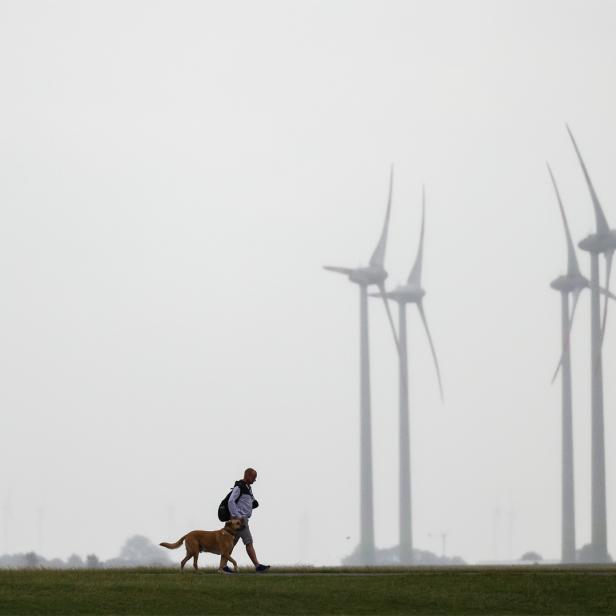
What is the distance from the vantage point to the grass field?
4209 centimetres

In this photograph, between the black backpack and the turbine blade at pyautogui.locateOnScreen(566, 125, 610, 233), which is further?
the turbine blade at pyautogui.locateOnScreen(566, 125, 610, 233)

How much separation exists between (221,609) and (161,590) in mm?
2902

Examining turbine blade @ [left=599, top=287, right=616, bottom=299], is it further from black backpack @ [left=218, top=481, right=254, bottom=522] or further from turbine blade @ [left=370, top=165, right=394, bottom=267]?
black backpack @ [left=218, top=481, right=254, bottom=522]

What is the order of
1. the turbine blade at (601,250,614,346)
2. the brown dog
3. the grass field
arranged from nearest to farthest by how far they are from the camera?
the grass field
the brown dog
the turbine blade at (601,250,614,346)

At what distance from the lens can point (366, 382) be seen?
507 ft

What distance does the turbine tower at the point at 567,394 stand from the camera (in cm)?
15175

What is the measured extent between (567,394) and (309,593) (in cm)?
10929

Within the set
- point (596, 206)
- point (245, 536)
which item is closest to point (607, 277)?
point (596, 206)

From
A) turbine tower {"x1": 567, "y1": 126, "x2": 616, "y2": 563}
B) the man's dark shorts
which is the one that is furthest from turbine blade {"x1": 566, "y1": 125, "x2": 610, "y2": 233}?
the man's dark shorts

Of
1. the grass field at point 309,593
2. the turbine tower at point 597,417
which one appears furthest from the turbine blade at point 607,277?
the grass field at point 309,593

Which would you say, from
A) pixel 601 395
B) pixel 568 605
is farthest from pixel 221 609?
pixel 601 395

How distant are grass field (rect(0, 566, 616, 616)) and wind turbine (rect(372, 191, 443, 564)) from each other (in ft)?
360

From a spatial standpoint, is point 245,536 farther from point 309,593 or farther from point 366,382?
point 366,382

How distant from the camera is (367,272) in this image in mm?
170625
